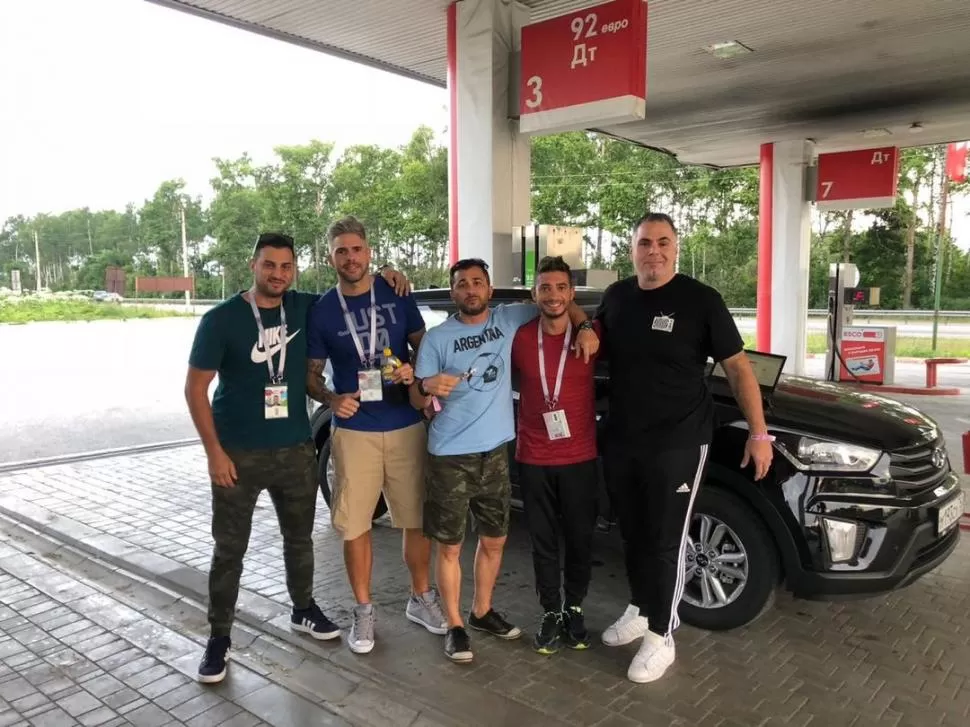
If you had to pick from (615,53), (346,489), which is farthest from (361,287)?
(615,53)

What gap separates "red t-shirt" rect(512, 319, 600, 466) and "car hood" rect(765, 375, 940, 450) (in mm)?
899

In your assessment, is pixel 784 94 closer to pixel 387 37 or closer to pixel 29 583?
pixel 387 37

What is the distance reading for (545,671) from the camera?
3.24 metres

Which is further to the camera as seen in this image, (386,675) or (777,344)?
(777,344)

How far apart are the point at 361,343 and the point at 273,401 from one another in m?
0.45

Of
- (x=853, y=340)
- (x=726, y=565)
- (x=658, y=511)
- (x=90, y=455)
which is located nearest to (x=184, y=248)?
(x=90, y=455)

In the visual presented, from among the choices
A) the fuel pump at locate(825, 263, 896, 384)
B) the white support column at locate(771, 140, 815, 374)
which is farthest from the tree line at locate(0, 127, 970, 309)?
the fuel pump at locate(825, 263, 896, 384)

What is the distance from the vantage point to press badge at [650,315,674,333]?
304 cm

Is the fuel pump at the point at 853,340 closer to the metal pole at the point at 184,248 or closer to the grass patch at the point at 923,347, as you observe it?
the grass patch at the point at 923,347

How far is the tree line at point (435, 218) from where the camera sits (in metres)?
27.7

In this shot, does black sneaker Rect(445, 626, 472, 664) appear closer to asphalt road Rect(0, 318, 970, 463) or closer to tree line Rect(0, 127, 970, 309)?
asphalt road Rect(0, 318, 970, 463)

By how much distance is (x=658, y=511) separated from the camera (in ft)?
10.2

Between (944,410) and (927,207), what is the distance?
31188mm

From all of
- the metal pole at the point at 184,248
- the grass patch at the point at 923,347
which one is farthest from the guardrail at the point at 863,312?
the grass patch at the point at 923,347
